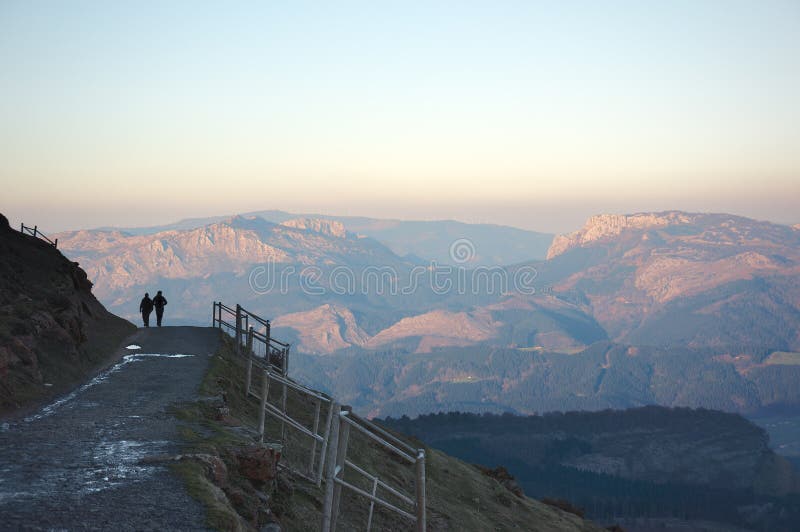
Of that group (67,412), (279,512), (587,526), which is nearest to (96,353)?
(67,412)

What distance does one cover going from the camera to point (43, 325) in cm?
2964

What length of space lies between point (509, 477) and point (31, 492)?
118 ft

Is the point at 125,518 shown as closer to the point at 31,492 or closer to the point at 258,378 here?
the point at 31,492

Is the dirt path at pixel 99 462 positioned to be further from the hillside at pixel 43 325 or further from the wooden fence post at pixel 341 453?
the wooden fence post at pixel 341 453

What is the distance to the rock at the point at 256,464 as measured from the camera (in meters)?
17.0

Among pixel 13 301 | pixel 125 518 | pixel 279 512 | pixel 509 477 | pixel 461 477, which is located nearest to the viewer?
pixel 125 518

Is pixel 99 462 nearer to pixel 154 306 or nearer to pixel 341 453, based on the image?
pixel 341 453

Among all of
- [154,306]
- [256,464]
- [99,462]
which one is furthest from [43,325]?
[154,306]

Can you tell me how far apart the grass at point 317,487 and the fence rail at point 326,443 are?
0.16m

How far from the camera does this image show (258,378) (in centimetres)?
3197

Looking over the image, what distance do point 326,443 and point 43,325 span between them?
17.7m

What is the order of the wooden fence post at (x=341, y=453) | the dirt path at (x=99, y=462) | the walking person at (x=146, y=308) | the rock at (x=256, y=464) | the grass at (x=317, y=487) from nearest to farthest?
1. the dirt path at (x=99, y=462)
2. the wooden fence post at (x=341, y=453)
3. the grass at (x=317, y=487)
4. the rock at (x=256, y=464)
5. the walking person at (x=146, y=308)

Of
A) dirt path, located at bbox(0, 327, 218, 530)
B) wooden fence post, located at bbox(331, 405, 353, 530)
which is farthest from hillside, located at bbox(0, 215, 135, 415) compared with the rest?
wooden fence post, located at bbox(331, 405, 353, 530)

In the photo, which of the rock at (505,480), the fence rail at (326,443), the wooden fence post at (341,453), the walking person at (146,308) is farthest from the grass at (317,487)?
the walking person at (146,308)
